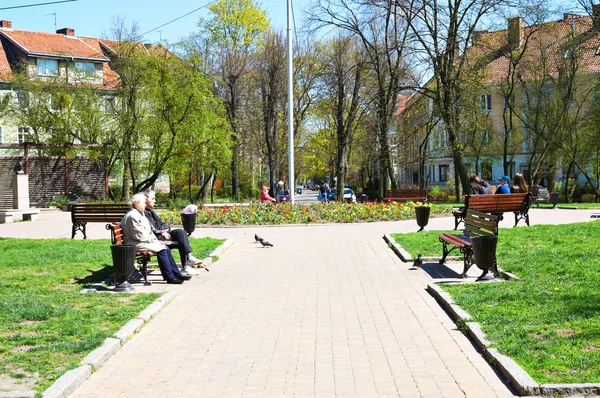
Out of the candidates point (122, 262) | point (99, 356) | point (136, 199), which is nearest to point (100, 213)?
point (136, 199)

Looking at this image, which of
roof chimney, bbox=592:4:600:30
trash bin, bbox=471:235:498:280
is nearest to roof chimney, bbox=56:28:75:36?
roof chimney, bbox=592:4:600:30

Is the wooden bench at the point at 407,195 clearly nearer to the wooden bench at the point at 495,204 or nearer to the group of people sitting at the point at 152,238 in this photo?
the wooden bench at the point at 495,204

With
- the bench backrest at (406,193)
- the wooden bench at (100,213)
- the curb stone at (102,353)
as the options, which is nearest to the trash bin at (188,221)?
the wooden bench at (100,213)

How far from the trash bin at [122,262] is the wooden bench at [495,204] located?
11274mm

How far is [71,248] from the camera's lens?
16297 mm

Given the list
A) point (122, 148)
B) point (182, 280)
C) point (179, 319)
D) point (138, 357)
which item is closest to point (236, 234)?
point (182, 280)

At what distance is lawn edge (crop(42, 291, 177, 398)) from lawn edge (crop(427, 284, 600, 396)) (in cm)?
354

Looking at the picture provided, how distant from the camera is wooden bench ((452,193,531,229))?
2025 cm

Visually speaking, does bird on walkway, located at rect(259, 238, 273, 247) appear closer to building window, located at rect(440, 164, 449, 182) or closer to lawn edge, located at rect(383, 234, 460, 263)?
lawn edge, located at rect(383, 234, 460, 263)

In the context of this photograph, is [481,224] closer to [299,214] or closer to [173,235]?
[173,235]

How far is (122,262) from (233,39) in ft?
145

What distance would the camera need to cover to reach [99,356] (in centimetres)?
693

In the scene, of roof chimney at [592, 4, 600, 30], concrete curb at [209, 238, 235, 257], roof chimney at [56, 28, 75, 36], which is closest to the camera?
concrete curb at [209, 238, 235, 257]

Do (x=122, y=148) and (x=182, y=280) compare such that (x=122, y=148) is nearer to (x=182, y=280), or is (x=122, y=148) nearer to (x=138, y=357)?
(x=182, y=280)
